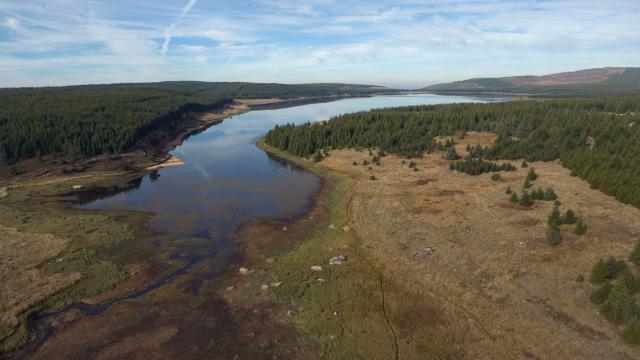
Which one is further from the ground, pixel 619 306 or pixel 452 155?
pixel 452 155

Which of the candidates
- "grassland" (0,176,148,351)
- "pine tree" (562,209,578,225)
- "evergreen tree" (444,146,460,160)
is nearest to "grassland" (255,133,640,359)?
"pine tree" (562,209,578,225)

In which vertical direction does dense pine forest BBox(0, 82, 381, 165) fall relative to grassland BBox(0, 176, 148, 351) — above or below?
above

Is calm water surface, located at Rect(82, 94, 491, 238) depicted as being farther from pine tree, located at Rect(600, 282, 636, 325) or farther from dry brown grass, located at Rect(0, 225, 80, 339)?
pine tree, located at Rect(600, 282, 636, 325)

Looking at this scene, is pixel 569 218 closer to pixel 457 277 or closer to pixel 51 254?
pixel 457 277

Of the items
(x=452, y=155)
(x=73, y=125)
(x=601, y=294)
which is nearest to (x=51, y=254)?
(x=601, y=294)

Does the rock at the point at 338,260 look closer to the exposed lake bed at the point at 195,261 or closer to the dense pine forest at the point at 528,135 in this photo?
the exposed lake bed at the point at 195,261

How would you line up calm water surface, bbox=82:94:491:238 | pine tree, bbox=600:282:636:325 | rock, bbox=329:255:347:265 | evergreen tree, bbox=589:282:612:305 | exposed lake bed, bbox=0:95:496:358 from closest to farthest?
pine tree, bbox=600:282:636:325
exposed lake bed, bbox=0:95:496:358
evergreen tree, bbox=589:282:612:305
rock, bbox=329:255:347:265
calm water surface, bbox=82:94:491:238
